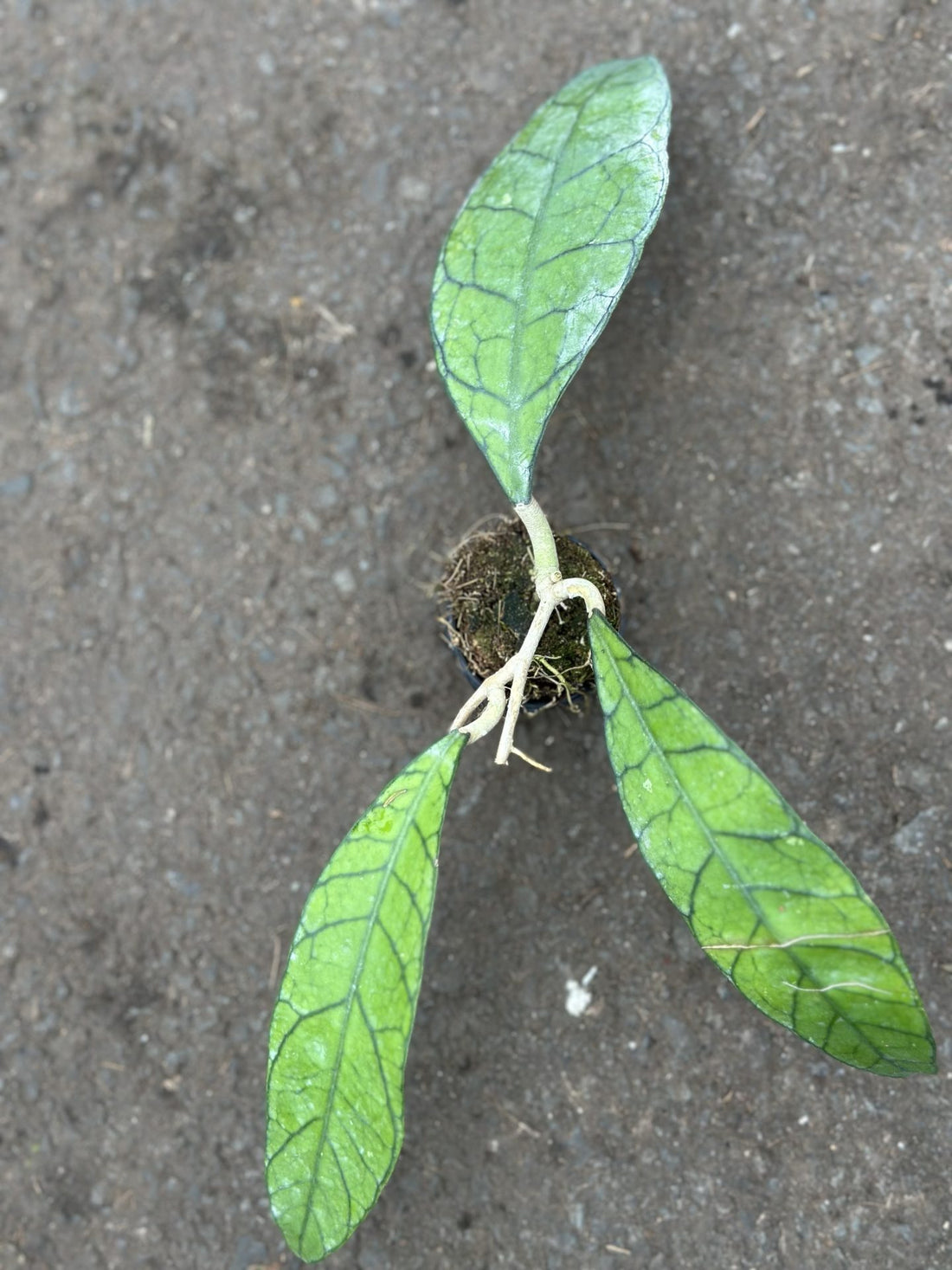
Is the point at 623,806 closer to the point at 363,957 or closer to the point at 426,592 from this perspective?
the point at 363,957

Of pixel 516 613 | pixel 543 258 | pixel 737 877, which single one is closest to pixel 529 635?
pixel 516 613

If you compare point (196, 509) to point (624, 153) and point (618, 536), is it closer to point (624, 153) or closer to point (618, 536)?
point (618, 536)

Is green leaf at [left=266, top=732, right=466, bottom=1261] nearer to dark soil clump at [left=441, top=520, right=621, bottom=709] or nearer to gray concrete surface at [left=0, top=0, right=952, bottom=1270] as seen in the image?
dark soil clump at [left=441, top=520, right=621, bottom=709]

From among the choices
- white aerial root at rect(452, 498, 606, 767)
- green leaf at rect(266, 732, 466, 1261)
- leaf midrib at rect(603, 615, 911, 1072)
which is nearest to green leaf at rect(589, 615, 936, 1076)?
leaf midrib at rect(603, 615, 911, 1072)

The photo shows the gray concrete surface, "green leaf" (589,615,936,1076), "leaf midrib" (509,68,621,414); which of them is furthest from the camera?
the gray concrete surface

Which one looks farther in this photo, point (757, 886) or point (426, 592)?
point (426, 592)

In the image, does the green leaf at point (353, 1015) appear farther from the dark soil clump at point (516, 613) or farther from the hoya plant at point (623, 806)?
the dark soil clump at point (516, 613)

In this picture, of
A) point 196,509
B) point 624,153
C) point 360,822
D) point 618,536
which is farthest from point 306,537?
point 624,153

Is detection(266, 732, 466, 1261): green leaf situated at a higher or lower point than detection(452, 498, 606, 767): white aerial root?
lower
